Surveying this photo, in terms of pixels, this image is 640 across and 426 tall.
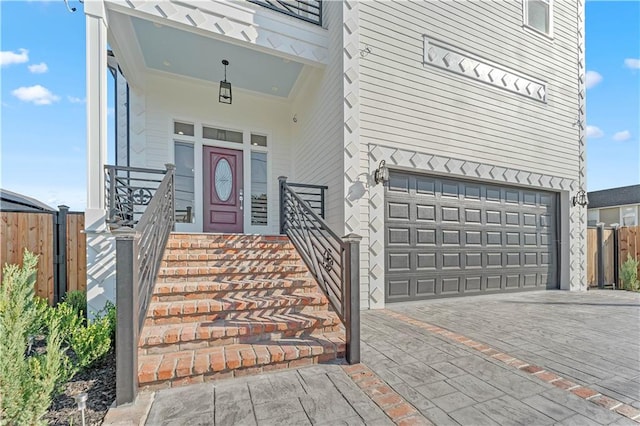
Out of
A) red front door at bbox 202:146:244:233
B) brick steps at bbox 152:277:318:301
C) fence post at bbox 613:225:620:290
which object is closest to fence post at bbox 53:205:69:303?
brick steps at bbox 152:277:318:301

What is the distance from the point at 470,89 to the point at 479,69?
0.52 m

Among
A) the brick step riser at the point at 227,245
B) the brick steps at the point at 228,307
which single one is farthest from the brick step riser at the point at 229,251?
the brick steps at the point at 228,307

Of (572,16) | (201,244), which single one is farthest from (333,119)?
(572,16)

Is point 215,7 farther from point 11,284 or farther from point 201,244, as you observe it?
point 11,284

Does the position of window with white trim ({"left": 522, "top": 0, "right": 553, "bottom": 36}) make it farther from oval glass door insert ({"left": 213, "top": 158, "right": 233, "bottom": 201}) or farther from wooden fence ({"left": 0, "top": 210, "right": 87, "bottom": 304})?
wooden fence ({"left": 0, "top": 210, "right": 87, "bottom": 304})

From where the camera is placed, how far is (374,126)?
4805 millimetres

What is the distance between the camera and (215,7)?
14.1 ft

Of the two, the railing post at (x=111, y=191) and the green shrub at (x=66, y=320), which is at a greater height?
the railing post at (x=111, y=191)

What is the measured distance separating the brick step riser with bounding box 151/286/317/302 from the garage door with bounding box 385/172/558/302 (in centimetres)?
191

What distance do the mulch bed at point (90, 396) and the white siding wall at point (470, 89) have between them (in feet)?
13.9

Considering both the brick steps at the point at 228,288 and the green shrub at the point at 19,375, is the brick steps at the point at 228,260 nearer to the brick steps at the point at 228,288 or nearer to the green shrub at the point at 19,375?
the brick steps at the point at 228,288

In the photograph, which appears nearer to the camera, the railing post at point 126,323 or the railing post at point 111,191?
the railing post at point 126,323

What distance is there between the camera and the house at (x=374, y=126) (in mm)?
4547

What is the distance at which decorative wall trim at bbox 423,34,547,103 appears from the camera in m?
5.34
